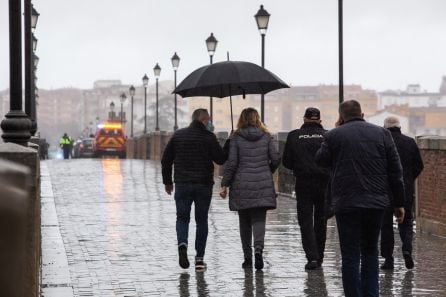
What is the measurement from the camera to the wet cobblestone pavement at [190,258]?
30.6ft

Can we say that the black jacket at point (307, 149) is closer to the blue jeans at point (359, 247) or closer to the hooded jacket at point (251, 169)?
the hooded jacket at point (251, 169)

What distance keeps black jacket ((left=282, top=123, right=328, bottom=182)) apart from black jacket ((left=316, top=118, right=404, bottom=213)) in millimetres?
2684

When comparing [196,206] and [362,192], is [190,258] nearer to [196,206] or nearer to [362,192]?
[196,206]

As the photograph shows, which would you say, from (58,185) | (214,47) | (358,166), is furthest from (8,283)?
(214,47)

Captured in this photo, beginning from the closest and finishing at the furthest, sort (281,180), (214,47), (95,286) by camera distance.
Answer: (95,286)
(281,180)
(214,47)

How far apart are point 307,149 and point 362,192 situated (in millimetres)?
3135

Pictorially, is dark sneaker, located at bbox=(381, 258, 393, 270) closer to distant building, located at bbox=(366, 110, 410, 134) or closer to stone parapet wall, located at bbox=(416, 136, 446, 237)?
stone parapet wall, located at bbox=(416, 136, 446, 237)

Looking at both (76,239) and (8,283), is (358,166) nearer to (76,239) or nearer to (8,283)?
(8,283)

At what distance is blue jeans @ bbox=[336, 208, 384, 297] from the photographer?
7.55 metres

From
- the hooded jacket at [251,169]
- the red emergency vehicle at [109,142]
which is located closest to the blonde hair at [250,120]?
the hooded jacket at [251,169]

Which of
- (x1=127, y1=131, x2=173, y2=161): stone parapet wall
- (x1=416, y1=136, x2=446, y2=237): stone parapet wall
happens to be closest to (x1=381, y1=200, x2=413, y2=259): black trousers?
(x1=416, y1=136, x2=446, y2=237): stone parapet wall

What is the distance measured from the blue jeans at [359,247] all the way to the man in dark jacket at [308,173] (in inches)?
115

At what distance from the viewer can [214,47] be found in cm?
3747

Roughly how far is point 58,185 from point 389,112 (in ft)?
486
